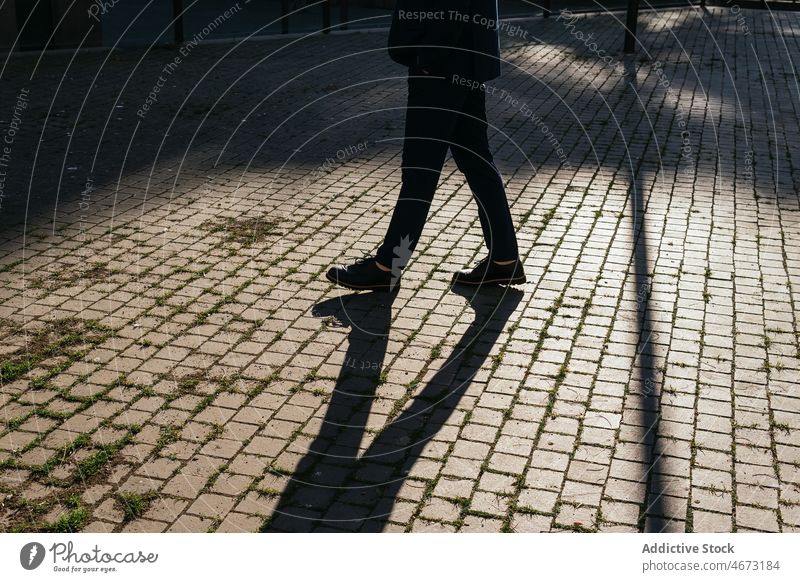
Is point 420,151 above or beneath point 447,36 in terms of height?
beneath

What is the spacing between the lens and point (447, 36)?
213 inches

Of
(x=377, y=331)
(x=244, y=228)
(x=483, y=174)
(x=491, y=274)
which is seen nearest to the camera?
(x=377, y=331)

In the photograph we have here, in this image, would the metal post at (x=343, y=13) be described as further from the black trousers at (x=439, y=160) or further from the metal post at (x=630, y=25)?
the black trousers at (x=439, y=160)

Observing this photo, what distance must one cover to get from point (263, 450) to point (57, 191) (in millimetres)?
4245

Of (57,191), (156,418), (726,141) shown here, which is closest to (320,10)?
(726,141)

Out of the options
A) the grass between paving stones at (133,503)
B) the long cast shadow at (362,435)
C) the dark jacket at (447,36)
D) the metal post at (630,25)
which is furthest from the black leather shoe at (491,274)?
the metal post at (630,25)

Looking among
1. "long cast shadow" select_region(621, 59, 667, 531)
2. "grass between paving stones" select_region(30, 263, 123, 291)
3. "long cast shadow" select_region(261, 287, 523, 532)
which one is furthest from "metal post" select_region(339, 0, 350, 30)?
"long cast shadow" select_region(261, 287, 523, 532)

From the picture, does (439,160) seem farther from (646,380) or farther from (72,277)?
(72,277)

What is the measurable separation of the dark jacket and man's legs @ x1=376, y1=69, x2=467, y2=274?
11cm

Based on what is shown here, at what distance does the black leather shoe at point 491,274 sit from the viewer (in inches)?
240

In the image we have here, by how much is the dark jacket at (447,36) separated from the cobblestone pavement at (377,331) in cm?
134

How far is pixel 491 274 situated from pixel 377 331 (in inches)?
37.0

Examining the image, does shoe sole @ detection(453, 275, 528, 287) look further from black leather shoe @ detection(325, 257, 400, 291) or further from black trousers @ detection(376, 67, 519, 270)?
black leather shoe @ detection(325, 257, 400, 291)

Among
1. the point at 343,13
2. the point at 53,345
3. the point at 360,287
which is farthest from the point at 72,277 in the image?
the point at 343,13
